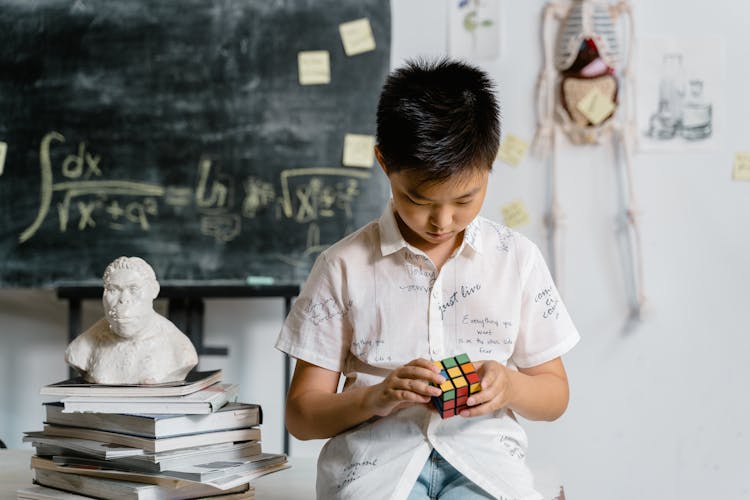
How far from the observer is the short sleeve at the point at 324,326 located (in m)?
1.25

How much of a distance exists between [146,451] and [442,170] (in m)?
0.58

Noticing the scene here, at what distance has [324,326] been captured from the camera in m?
1.26

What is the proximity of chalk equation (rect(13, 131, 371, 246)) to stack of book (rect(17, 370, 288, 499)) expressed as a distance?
1.18 metres

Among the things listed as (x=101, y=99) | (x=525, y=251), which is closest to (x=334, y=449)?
(x=525, y=251)

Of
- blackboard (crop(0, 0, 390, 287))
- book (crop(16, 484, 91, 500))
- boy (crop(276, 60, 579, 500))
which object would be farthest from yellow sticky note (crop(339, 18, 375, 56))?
book (crop(16, 484, 91, 500))

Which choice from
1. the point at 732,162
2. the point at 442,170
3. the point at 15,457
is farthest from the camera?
the point at 732,162

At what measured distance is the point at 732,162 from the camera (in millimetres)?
2463

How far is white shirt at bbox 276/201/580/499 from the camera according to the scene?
3.88 ft

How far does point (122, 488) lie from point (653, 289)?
1.74m

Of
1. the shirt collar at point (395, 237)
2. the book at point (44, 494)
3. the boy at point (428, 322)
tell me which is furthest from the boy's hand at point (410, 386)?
the book at point (44, 494)

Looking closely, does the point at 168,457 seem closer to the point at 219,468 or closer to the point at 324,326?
the point at 219,468

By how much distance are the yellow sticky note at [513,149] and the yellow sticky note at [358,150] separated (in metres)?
0.39

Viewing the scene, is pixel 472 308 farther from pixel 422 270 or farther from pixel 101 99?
pixel 101 99

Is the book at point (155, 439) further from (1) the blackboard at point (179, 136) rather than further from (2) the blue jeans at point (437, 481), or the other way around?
(1) the blackboard at point (179, 136)
